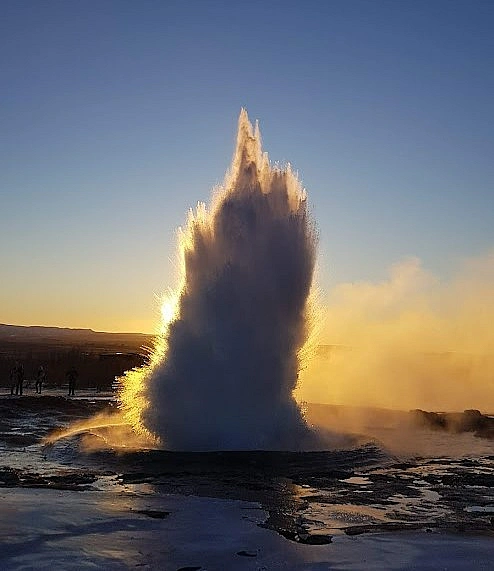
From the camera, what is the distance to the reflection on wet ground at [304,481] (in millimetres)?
9289

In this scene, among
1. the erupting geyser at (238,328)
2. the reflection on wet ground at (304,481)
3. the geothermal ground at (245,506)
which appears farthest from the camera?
the erupting geyser at (238,328)

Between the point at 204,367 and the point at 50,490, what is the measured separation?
18.4 ft

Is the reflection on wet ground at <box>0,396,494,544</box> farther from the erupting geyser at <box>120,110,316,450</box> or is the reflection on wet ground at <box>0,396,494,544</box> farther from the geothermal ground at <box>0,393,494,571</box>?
the erupting geyser at <box>120,110,316,450</box>

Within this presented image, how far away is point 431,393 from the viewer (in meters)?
34.1

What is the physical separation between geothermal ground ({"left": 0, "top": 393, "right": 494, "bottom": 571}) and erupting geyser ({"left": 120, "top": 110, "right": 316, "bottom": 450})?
3.82 ft

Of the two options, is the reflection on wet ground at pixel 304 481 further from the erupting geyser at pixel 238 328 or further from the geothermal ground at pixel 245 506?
the erupting geyser at pixel 238 328

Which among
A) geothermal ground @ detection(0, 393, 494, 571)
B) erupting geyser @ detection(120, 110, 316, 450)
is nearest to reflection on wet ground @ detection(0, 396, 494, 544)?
geothermal ground @ detection(0, 393, 494, 571)

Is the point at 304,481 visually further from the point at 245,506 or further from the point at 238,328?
the point at 238,328

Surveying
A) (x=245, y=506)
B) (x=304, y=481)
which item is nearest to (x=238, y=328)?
(x=304, y=481)

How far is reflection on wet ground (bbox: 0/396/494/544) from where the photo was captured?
366 inches

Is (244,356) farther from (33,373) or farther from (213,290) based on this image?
(33,373)

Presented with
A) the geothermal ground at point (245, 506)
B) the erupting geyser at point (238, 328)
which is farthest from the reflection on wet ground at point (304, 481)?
the erupting geyser at point (238, 328)

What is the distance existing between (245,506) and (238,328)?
6392mm

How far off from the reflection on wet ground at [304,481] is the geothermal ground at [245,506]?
0.03 meters
